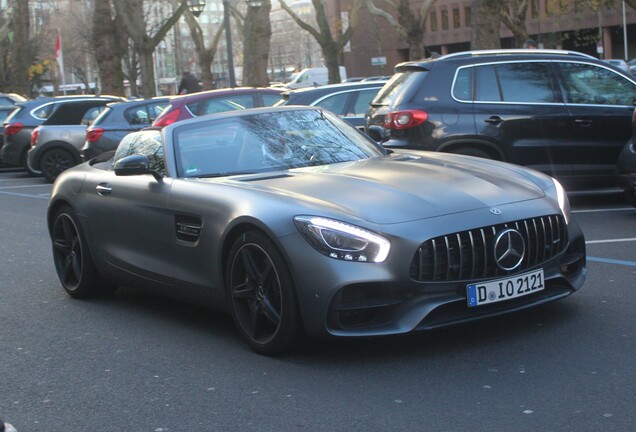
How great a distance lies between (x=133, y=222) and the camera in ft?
22.8

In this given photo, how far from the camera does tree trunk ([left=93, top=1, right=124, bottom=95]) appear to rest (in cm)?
3678

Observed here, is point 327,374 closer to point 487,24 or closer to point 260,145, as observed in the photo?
point 260,145

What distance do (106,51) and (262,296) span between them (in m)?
33.0

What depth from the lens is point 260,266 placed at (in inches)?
227

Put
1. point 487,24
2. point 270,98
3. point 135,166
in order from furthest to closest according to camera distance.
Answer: point 487,24 → point 270,98 → point 135,166

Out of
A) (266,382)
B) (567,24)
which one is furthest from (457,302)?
(567,24)

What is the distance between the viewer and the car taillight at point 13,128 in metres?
21.6

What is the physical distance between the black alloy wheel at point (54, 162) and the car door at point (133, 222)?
42.5 feet

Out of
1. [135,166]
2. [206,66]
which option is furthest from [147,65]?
[135,166]

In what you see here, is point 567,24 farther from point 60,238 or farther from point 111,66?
point 60,238

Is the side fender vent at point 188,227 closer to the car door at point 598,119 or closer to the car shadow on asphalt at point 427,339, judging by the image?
the car shadow on asphalt at point 427,339

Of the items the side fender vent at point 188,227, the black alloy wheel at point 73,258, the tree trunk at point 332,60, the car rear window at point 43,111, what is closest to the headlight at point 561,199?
the side fender vent at point 188,227

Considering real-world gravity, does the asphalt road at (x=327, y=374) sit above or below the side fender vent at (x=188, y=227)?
below

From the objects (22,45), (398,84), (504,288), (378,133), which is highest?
(22,45)
